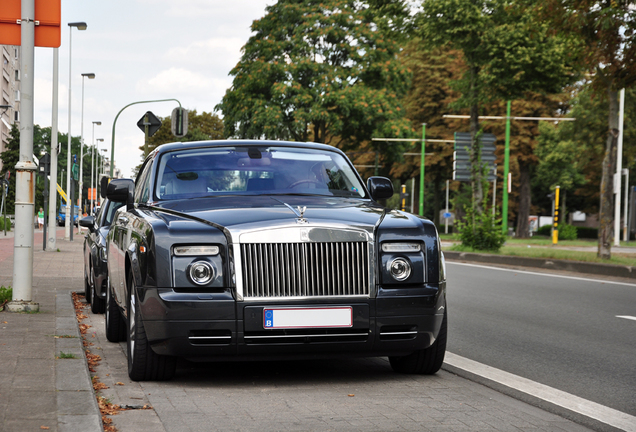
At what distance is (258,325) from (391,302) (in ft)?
2.80

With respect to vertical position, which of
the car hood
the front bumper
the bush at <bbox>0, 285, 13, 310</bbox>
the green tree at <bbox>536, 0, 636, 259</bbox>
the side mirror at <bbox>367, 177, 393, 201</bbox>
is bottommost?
the bush at <bbox>0, 285, 13, 310</bbox>

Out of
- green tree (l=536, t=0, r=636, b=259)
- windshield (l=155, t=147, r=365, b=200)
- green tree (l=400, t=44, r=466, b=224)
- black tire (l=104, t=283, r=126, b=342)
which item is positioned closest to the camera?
windshield (l=155, t=147, r=365, b=200)

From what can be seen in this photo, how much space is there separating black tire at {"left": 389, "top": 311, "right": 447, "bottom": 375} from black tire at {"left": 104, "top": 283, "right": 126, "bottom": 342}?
2.66 metres

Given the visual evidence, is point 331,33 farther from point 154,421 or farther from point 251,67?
point 154,421

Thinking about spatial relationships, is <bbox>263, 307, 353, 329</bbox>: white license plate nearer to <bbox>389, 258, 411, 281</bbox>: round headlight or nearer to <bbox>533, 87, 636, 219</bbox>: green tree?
<bbox>389, 258, 411, 281</bbox>: round headlight

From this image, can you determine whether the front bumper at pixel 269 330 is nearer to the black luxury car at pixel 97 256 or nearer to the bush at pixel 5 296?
the black luxury car at pixel 97 256

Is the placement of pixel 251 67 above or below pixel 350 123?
above

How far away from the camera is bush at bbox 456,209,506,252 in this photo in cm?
2489

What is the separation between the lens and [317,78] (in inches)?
1513

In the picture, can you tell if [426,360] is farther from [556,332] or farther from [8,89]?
[8,89]

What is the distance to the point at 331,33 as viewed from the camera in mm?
39000

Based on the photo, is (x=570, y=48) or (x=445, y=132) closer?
(x=570, y=48)

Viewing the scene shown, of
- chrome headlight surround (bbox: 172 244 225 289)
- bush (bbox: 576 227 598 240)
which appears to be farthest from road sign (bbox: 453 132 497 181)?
bush (bbox: 576 227 598 240)

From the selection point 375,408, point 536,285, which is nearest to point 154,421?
point 375,408
